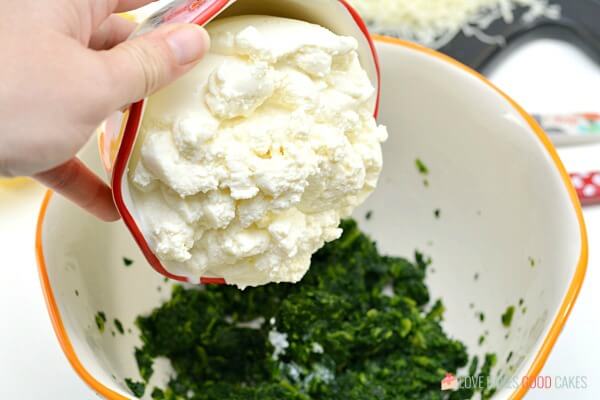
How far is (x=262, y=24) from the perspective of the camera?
3.26ft

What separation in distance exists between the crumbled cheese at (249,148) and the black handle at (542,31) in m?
0.87

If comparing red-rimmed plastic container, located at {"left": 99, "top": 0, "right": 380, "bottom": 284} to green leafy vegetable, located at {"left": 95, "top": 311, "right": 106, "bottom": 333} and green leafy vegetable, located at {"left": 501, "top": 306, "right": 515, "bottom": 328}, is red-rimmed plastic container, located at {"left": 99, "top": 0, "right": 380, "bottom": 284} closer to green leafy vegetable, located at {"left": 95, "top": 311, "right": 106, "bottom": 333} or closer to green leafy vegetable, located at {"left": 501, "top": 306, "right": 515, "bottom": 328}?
green leafy vegetable, located at {"left": 95, "top": 311, "right": 106, "bottom": 333}

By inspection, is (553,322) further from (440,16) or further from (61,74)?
(440,16)

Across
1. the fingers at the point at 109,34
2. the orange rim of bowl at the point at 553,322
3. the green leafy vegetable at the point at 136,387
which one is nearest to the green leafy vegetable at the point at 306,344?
the green leafy vegetable at the point at 136,387

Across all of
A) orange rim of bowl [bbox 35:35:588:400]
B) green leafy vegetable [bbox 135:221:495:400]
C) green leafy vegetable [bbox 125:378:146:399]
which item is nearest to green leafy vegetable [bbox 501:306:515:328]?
green leafy vegetable [bbox 135:221:495:400]

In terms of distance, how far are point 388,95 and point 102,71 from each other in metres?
0.79

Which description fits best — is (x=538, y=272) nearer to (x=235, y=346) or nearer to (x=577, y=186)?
(x=577, y=186)

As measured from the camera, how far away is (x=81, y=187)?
44.1 inches

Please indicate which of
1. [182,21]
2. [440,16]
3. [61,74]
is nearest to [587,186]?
[440,16]

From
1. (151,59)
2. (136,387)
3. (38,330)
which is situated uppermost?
(151,59)

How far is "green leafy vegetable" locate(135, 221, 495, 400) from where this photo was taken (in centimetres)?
135

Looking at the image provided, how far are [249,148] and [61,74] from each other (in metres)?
0.28

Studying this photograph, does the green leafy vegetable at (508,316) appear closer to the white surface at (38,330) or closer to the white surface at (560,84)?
the white surface at (38,330)

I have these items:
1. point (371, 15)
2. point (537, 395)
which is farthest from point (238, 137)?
point (371, 15)
